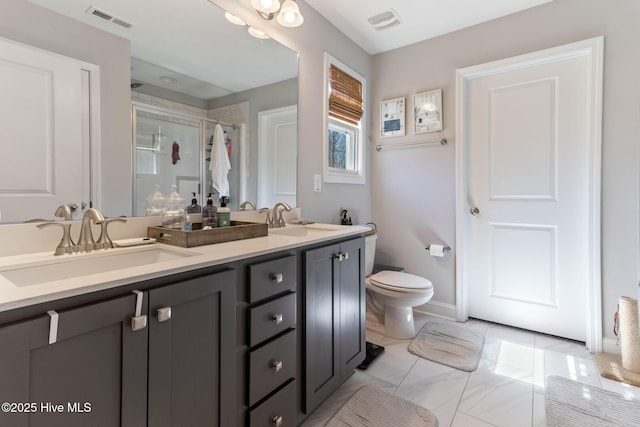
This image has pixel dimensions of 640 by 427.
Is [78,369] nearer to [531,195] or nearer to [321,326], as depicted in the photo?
[321,326]

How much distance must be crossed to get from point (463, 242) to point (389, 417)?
155cm

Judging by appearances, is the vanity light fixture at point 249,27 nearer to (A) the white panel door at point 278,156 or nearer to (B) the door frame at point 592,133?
(A) the white panel door at point 278,156

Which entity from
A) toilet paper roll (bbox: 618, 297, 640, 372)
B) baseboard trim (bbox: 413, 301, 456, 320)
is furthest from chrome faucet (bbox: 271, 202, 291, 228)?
toilet paper roll (bbox: 618, 297, 640, 372)

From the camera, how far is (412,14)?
2297mm

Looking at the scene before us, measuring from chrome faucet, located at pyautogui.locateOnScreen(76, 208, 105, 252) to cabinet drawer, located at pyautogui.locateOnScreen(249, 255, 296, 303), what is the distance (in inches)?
23.3

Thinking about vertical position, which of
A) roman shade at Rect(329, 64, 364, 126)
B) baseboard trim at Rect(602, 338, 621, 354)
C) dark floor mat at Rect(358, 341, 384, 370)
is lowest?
dark floor mat at Rect(358, 341, 384, 370)

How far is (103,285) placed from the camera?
0.75 m

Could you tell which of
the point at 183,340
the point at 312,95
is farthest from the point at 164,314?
the point at 312,95

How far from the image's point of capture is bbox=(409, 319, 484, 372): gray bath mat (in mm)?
1980

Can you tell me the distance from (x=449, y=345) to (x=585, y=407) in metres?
0.76

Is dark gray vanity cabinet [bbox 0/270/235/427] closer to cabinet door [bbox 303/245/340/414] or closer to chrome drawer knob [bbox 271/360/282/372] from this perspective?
chrome drawer knob [bbox 271/360/282/372]

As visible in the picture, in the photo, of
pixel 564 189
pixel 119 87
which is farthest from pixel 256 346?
pixel 564 189

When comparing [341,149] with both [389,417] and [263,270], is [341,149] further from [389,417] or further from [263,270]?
[389,417]

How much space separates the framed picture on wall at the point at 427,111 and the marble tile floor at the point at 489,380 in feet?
5.71
